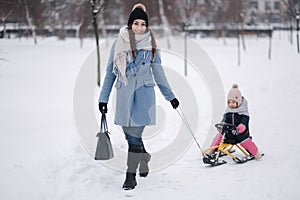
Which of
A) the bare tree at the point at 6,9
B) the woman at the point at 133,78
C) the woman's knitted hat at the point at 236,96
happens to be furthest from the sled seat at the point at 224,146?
the bare tree at the point at 6,9

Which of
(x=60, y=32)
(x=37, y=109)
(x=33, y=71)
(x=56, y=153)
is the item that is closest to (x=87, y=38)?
(x=60, y=32)

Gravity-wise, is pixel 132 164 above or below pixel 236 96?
below

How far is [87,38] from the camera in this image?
127 feet

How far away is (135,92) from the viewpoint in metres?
4.38

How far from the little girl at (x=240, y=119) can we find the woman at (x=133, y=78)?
4.89ft

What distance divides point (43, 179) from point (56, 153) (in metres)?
0.72

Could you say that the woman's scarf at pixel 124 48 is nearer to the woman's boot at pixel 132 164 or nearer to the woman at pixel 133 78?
the woman at pixel 133 78

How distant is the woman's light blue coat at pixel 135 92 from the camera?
4.34m

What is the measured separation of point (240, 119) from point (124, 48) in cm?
214

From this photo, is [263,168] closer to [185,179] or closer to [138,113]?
[185,179]

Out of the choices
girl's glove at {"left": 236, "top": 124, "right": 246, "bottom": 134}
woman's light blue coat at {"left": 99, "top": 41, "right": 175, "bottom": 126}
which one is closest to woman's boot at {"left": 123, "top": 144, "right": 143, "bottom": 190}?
woman's light blue coat at {"left": 99, "top": 41, "right": 175, "bottom": 126}

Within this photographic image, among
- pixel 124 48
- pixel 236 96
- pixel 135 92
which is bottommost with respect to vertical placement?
pixel 236 96

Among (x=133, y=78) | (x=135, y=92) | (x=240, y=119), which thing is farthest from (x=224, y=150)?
(x=133, y=78)

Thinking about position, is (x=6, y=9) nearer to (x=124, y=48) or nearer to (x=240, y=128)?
(x=124, y=48)
